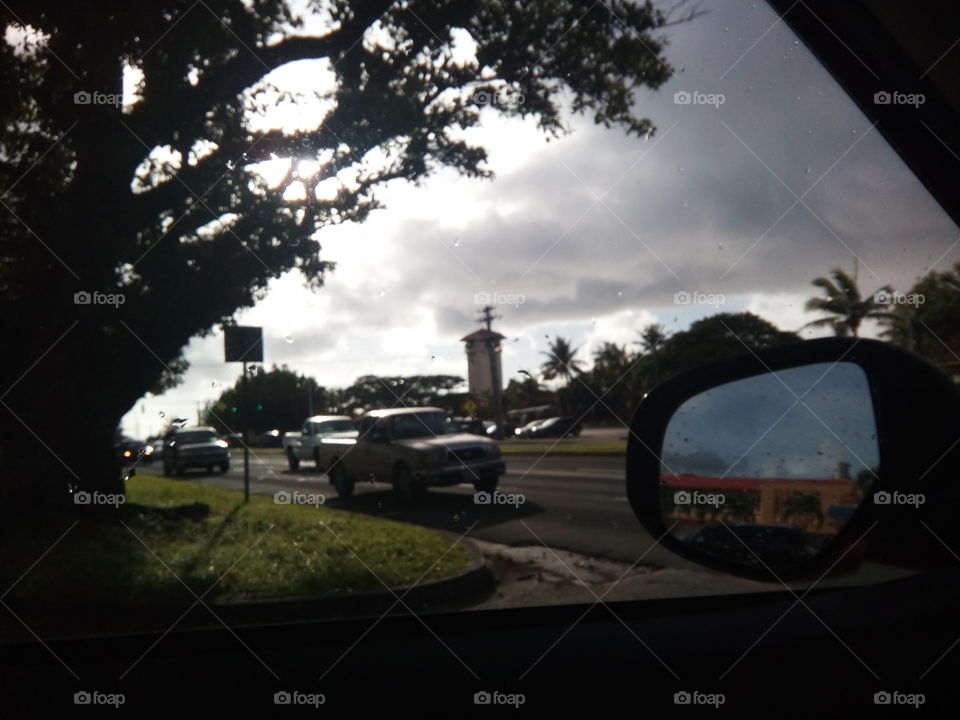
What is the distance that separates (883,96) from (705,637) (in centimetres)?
185

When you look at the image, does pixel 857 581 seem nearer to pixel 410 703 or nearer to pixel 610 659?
pixel 610 659

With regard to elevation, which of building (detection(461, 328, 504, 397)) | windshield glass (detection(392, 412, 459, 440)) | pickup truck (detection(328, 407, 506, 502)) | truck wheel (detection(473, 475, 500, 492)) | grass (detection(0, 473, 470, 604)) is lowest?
grass (detection(0, 473, 470, 604))

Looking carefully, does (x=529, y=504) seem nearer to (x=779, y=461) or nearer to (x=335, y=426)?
(x=335, y=426)

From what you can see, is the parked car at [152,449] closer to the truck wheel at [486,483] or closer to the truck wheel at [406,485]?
the truck wheel at [406,485]

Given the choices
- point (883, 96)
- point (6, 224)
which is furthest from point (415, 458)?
point (883, 96)

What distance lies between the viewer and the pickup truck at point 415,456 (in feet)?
8.30

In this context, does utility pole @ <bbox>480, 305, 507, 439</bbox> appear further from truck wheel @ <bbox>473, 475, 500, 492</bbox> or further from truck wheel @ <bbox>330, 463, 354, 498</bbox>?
truck wheel @ <bbox>330, 463, 354, 498</bbox>

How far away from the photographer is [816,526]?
204 cm

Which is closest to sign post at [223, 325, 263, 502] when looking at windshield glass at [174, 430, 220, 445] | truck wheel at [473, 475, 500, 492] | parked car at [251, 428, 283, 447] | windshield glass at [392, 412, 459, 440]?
parked car at [251, 428, 283, 447]

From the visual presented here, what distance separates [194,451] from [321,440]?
0.56 meters

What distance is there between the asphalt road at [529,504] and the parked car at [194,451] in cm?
5

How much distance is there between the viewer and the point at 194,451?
112 inches

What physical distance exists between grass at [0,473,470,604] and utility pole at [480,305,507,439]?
0.61 metres

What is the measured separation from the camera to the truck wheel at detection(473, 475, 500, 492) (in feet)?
8.79
